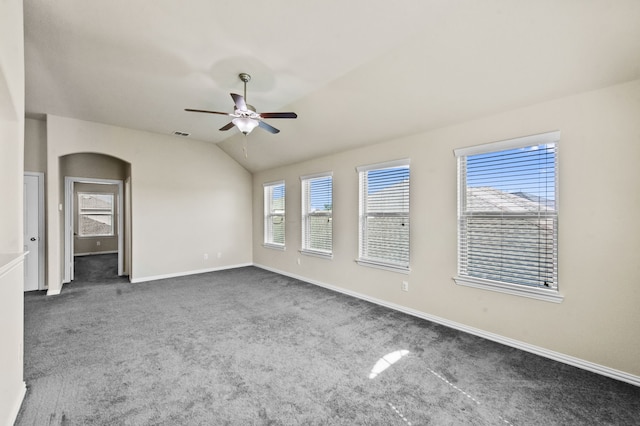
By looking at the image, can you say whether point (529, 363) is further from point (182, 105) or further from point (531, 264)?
point (182, 105)

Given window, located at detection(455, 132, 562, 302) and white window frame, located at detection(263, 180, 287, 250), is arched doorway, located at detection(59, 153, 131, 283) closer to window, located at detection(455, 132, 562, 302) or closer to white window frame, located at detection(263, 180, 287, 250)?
white window frame, located at detection(263, 180, 287, 250)

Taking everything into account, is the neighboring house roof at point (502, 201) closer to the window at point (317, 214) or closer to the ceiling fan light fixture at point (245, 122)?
the window at point (317, 214)

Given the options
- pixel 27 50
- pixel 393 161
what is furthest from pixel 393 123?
pixel 27 50

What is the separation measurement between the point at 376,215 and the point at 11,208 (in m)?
3.87

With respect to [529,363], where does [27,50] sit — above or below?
above

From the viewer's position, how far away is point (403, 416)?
1.88m

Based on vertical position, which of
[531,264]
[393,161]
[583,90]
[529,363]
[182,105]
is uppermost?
[182,105]

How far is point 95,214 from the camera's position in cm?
941

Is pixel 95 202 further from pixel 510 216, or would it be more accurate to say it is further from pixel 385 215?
pixel 510 216

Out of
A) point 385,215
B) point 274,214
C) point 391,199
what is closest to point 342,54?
point 391,199

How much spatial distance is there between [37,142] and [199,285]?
381 centimetres

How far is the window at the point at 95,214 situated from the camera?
9.16 m

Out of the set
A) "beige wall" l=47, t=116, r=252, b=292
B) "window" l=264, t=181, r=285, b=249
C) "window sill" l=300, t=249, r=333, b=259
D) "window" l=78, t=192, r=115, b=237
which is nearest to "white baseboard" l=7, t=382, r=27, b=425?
"beige wall" l=47, t=116, r=252, b=292

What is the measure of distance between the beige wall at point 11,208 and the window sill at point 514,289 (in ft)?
12.8
